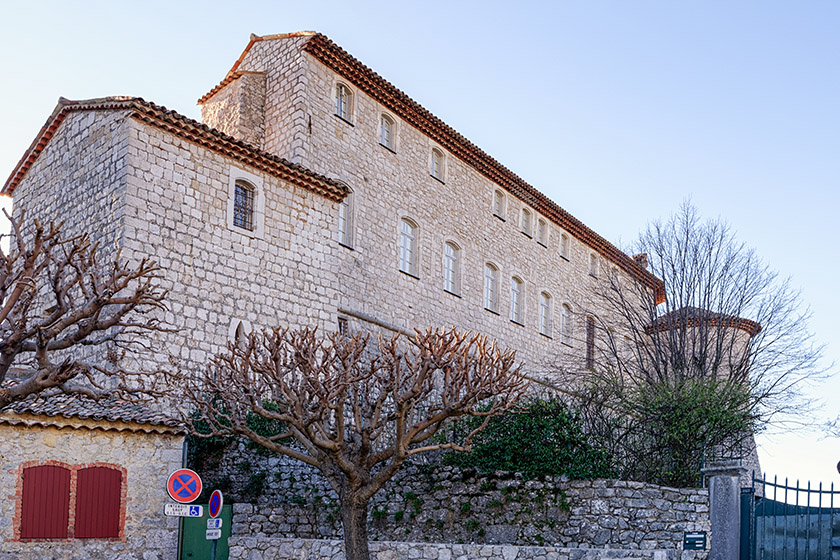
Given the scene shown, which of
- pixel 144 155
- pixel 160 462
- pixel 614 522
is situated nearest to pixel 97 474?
pixel 160 462

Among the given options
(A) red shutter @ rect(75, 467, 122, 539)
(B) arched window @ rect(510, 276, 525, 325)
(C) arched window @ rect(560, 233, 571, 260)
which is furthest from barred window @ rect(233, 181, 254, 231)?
(C) arched window @ rect(560, 233, 571, 260)

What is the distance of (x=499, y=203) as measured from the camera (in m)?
31.0

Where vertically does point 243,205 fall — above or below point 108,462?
above

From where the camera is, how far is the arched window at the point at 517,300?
3088 cm

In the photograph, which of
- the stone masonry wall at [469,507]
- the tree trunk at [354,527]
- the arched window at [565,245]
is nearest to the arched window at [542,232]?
the arched window at [565,245]

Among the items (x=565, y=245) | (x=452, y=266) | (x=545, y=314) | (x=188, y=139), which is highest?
(x=565, y=245)

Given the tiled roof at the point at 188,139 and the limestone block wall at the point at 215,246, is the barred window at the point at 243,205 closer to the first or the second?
the limestone block wall at the point at 215,246

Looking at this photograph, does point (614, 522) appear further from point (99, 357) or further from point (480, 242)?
point (480, 242)

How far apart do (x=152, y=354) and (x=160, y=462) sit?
92.4 inches

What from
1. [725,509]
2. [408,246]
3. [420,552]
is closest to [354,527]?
[420,552]

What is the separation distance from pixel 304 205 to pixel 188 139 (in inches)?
131

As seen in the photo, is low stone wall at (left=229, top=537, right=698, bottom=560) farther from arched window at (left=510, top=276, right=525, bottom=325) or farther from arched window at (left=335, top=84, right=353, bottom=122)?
arched window at (left=510, top=276, right=525, bottom=325)

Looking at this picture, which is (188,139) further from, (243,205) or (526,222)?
(526,222)

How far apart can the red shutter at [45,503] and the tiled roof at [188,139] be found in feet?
23.5
